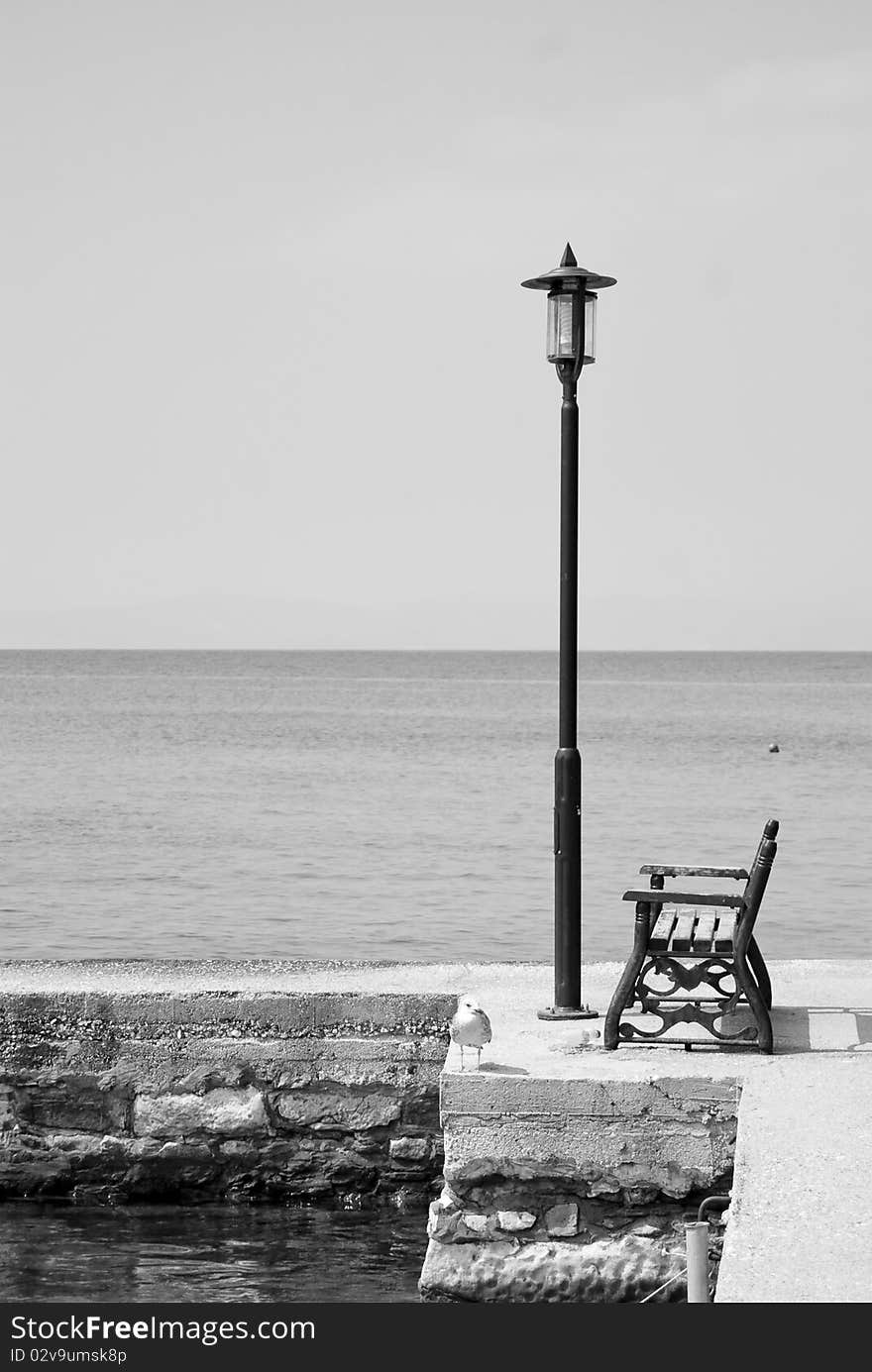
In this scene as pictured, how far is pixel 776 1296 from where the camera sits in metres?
4.45

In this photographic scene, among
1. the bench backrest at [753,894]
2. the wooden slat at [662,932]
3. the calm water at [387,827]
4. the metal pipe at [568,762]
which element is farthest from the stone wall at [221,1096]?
the calm water at [387,827]

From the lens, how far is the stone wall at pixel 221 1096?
736cm

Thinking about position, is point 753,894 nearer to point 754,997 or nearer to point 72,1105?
point 754,997

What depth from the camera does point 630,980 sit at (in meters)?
6.58

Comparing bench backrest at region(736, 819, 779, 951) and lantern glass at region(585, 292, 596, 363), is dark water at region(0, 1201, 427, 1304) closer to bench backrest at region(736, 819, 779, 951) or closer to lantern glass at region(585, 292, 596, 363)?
bench backrest at region(736, 819, 779, 951)

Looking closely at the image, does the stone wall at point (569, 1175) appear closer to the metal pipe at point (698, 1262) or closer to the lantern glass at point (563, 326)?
the metal pipe at point (698, 1262)

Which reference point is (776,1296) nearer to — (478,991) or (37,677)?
(478,991)

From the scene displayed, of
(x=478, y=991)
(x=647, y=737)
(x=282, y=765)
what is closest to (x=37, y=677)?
(x=647, y=737)

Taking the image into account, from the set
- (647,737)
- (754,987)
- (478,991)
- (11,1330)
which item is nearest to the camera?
(11,1330)

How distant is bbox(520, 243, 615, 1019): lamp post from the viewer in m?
7.48

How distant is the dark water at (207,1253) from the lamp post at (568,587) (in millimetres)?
1277

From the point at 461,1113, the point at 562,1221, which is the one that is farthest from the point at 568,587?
the point at 562,1221

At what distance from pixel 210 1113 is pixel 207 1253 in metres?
0.65

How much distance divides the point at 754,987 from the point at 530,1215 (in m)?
1.21
